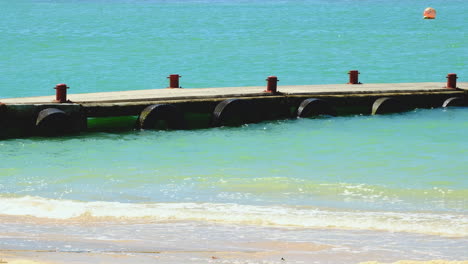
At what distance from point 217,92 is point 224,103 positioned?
1199 millimetres

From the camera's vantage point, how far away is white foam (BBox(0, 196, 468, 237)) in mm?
12102

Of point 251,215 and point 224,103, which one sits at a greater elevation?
point 224,103

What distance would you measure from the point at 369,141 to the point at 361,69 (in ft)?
108

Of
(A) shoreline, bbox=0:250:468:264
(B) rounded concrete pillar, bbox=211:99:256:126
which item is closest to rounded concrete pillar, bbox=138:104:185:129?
(B) rounded concrete pillar, bbox=211:99:256:126

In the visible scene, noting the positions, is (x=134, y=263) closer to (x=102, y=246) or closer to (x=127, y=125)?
(x=102, y=246)

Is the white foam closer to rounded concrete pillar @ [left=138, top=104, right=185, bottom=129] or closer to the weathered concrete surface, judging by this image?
the weathered concrete surface

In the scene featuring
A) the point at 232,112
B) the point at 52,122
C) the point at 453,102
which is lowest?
the point at 52,122

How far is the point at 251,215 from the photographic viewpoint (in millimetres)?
12641

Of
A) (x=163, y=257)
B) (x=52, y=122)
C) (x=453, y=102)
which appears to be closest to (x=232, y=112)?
(x=52, y=122)

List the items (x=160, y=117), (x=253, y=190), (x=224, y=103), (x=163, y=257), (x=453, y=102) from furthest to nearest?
(x=453, y=102), (x=224, y=103), (x=160, y=117), (x=253, y=190), (x=163, y=257)

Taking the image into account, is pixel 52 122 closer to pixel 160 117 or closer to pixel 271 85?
pixel 160 117

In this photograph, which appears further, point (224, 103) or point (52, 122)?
point (224, 103)

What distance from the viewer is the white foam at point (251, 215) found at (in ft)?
39.7

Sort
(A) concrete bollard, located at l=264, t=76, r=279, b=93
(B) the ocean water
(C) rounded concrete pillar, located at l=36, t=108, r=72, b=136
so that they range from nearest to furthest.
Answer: (B) the ocean water, (C) rounded concrete pillar, located at l=36, t=108, r=72, b=136, (A) concrete bollard, located at l=264, t=76, r=279, b=93
